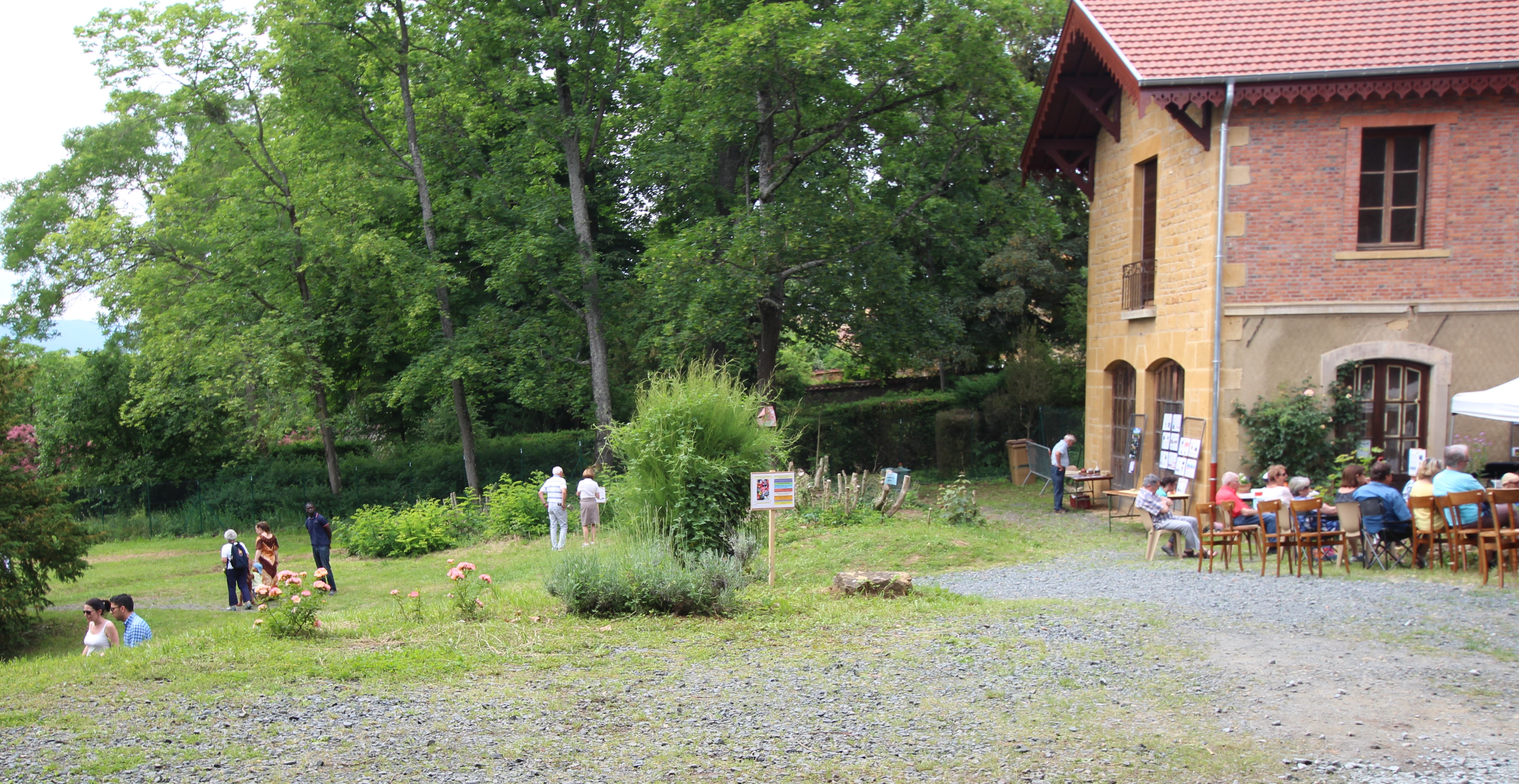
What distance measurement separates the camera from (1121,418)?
19.0m

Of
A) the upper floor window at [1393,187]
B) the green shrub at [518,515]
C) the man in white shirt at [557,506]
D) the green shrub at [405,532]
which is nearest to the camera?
the upper floor window at [1393,187]

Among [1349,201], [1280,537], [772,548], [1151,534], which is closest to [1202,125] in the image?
[1349,201]

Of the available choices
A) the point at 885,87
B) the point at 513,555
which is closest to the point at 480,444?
the point at 513,555

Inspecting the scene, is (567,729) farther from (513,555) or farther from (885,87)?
(885,87)

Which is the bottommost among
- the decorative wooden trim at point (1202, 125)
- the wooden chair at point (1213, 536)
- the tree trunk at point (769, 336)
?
the wooden chair at point (1213, 536)

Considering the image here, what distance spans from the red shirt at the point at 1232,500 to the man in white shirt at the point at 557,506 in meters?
10.4

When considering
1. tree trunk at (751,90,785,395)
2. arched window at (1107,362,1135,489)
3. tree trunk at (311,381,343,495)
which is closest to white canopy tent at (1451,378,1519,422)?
arched window at (1107,362,1135,489)

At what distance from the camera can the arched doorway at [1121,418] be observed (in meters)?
18.4

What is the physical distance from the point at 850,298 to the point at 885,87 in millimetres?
4422

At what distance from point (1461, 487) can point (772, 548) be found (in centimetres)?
699

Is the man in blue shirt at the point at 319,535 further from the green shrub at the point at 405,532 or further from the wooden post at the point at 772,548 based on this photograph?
the wooden post at the point at 772,548

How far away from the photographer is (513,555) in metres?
19.1

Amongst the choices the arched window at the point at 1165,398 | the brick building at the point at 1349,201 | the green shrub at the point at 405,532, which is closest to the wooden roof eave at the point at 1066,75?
the brick building at the point at 1349,201

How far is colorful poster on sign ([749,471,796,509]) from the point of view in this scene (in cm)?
1053
